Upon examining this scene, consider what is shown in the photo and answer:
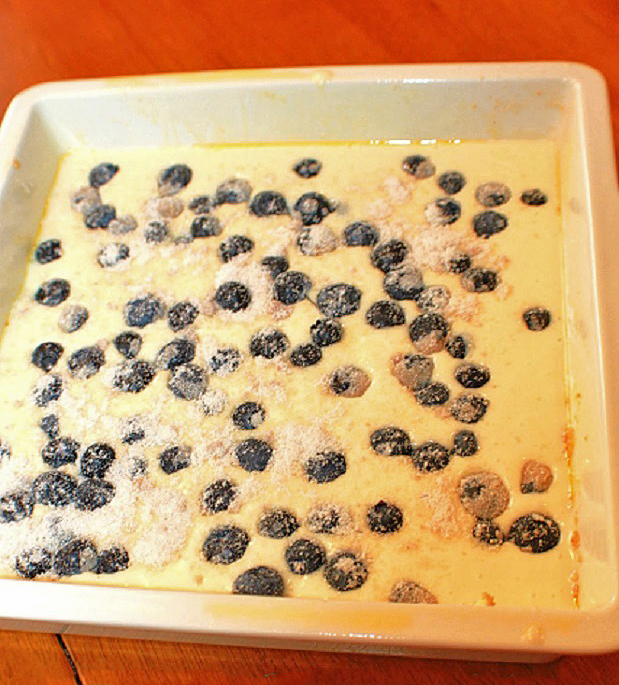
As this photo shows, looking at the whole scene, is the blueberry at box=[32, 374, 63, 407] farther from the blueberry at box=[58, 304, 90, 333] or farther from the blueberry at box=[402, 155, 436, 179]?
the blueberry at box=[402, 155, 436, 179]

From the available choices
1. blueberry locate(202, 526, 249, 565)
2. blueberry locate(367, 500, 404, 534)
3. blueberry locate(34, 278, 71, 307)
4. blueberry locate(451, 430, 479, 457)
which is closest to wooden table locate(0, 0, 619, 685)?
blueberry locate(34, 278, 71, 307)

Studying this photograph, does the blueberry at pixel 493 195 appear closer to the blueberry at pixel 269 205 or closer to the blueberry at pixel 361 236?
the blueberry at pixel 361 236

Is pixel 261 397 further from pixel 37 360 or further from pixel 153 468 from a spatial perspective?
pixel 37 360

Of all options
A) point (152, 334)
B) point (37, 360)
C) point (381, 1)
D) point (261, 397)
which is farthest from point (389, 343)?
point (381, 1)

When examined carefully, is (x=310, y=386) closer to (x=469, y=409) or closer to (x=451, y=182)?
(x=469, y=409)

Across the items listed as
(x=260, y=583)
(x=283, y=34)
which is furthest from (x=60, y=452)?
(x=283, y=34)

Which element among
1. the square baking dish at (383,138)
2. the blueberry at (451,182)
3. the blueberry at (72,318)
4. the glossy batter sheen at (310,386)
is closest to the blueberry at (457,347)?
the glossy batter sheen at (310,386)
